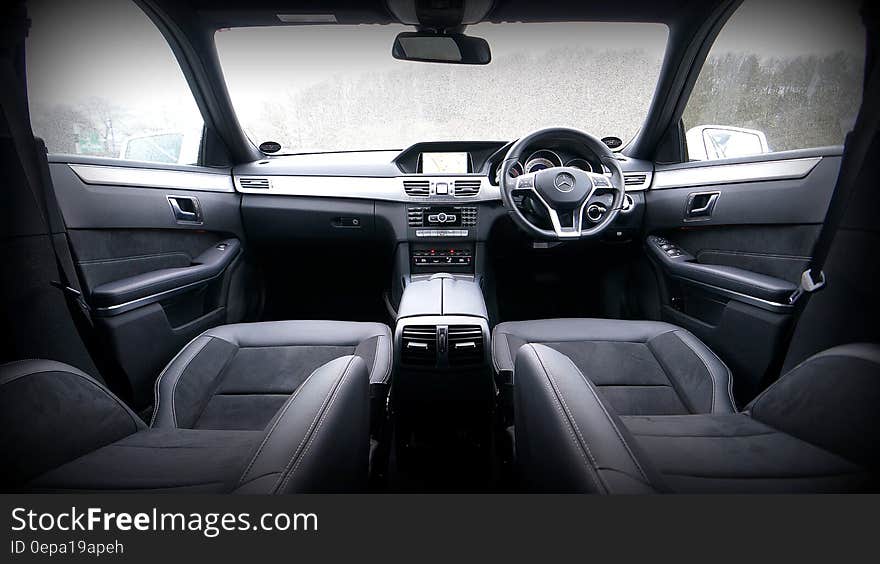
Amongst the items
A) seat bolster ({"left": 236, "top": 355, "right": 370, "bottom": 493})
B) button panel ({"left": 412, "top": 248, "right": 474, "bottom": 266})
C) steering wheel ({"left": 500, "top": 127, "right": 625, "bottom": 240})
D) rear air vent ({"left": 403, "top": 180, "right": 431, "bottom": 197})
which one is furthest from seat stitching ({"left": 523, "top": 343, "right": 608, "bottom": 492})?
rear air vent ({"left": 403, "top": 180, "right": 431, "bottom": 197})

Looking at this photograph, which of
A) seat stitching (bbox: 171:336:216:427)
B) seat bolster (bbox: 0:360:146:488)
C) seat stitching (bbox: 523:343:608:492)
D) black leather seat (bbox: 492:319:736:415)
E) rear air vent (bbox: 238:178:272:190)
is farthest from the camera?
rear air vent (bbox: 238:178:272:190)

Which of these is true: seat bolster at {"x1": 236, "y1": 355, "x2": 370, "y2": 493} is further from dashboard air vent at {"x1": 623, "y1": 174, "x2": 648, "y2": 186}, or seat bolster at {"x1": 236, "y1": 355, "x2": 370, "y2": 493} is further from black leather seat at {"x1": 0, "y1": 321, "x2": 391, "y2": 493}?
dashboard air vent at {"x1": 623, "y1": 174, "x2": 648, "y2": 186}

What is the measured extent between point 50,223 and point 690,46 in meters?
2.52

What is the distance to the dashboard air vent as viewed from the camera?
219cm

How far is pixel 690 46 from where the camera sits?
194 centimetres

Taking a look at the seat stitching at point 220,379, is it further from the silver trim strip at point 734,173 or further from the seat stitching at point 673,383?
the silver trim strip at point 734,173

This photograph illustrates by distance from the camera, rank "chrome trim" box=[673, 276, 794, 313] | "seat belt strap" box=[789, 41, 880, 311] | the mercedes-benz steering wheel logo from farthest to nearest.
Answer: the mercedes-benz steering wheel logo < "chrome trim" box=[673, 276, 794, 313] < "seat belt strap" box=[789, 41, 880, 311]

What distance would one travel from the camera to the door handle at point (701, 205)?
1868mm

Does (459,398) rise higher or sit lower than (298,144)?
lower

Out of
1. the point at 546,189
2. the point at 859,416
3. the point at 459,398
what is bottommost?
the point at 459,398

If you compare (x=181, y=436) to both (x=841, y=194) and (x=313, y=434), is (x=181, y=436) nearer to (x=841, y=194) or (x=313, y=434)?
(x=313, y=434)

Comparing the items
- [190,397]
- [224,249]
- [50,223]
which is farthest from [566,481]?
[224,249]

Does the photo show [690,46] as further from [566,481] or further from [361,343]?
[566,481]

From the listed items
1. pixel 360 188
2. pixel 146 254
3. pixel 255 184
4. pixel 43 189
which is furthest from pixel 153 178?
pixel 360 188
